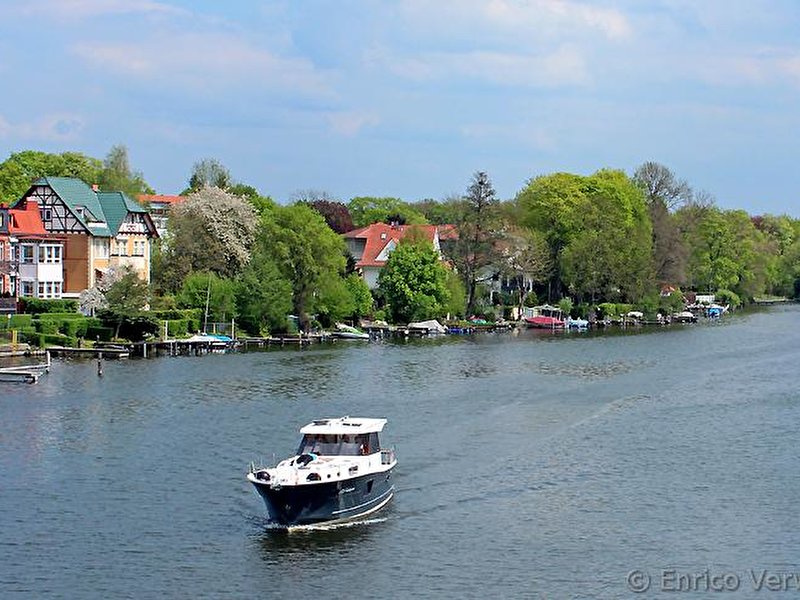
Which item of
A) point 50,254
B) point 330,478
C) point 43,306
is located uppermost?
point 50,254

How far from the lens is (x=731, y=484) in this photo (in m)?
42.8

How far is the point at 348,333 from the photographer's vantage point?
98.1 meters

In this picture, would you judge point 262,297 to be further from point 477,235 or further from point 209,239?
point 477,235

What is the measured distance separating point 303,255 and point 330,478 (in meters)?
62.0

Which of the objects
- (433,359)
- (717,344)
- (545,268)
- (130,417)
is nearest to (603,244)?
(545,268)

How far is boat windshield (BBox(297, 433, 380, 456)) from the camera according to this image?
A: 129 ft

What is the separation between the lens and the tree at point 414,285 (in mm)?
108312

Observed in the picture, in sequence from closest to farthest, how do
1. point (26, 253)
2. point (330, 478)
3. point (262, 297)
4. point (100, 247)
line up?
point (330, 478) < point (26, 253) < point (262, 297) < point (100, 247)

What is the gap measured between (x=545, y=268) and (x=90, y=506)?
93.6 m

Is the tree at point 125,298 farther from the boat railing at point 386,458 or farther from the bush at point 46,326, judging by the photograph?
the boat railing at point 386,458

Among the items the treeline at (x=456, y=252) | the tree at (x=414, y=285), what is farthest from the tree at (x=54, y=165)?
the tree at (x=414, y=285)

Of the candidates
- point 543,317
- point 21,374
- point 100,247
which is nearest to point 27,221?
point 100,247

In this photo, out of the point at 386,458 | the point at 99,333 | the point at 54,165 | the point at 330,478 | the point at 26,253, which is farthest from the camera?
the point at 54,165

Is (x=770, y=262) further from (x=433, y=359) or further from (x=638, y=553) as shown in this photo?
(x=638, y=553)
